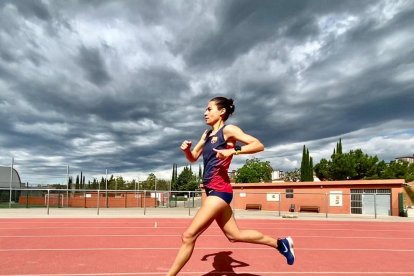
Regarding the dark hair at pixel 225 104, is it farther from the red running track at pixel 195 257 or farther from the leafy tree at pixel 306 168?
the leafy tree at pixel 306 168

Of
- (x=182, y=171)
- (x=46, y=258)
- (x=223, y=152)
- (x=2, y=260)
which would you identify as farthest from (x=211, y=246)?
(x=182, y=171)

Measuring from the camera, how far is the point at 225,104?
14.4ft

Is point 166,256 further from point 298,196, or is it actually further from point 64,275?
point 298,196

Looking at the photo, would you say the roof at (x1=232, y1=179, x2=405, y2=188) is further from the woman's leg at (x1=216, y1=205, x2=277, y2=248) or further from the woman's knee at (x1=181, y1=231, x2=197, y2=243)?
the woman's knee at (x1=181, y1=231, x2=197, y2=243)

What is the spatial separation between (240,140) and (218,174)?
418 mm

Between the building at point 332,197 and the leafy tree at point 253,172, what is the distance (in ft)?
129

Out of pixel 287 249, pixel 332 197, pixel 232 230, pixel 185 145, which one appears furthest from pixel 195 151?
pixel 332 197

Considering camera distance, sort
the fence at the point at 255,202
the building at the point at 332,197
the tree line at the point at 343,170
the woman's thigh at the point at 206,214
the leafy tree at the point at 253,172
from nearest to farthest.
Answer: the woman's thigh at the point at 206,214
the building at the point at 332,197
the fence at the point at 255,202
the tree line at the point at 343,170
the leafy tree at the point at 253,172

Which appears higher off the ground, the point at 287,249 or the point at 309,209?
the point at 287,249

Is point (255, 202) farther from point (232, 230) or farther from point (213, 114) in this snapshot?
point (213, 114)

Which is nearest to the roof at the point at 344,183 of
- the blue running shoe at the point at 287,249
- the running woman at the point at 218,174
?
the blue running shoe at the point at 287,249

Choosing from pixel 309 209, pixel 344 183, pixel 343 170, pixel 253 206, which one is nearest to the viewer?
pixel 344 183

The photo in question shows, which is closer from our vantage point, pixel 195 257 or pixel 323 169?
pixel 195 257

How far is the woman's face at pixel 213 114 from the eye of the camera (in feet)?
14.2
